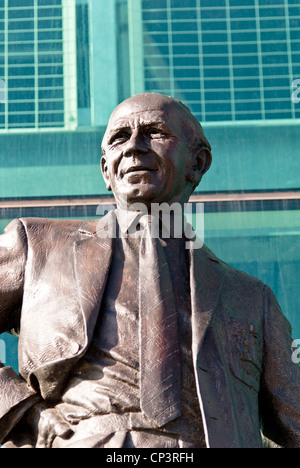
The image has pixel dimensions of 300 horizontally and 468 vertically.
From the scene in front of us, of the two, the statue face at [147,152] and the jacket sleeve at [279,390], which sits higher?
the statue face at [147,152]

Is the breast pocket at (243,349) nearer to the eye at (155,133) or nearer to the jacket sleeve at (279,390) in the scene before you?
the jacket sleeve at (279,390)

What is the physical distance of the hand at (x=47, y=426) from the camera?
13.6 feet

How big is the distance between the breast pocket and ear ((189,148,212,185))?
1.81 ft

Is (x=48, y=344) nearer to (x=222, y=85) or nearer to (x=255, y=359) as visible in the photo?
(x=255, y=359)

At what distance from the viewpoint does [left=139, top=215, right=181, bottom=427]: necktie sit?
13.6ft

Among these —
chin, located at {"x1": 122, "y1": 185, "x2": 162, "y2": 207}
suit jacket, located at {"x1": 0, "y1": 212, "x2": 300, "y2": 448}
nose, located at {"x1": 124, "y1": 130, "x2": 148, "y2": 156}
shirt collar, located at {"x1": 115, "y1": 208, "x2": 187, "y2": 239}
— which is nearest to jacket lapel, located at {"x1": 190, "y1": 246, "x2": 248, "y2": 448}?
suit jacket, located at {"x1": 0, "y1": 212, "x2": 300, "y2": 448}

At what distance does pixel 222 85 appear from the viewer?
774 cm

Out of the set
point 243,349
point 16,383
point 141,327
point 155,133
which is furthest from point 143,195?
point 16,383

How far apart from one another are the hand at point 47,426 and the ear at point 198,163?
3.24 ft

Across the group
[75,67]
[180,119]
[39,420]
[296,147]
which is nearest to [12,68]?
[75,67]

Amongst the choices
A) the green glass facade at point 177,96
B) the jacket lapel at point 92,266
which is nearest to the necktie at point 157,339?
the jacket lapel at point 92,266

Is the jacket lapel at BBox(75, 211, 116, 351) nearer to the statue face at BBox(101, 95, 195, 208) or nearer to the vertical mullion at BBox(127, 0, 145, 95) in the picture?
the statue face at BBox(101, 95, 195, 208)

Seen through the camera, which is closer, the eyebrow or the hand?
the hand

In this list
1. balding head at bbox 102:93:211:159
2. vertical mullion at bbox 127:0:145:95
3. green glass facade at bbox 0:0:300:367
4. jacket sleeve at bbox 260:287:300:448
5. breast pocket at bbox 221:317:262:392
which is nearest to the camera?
breast pocket at bbox 221:317:262:392
